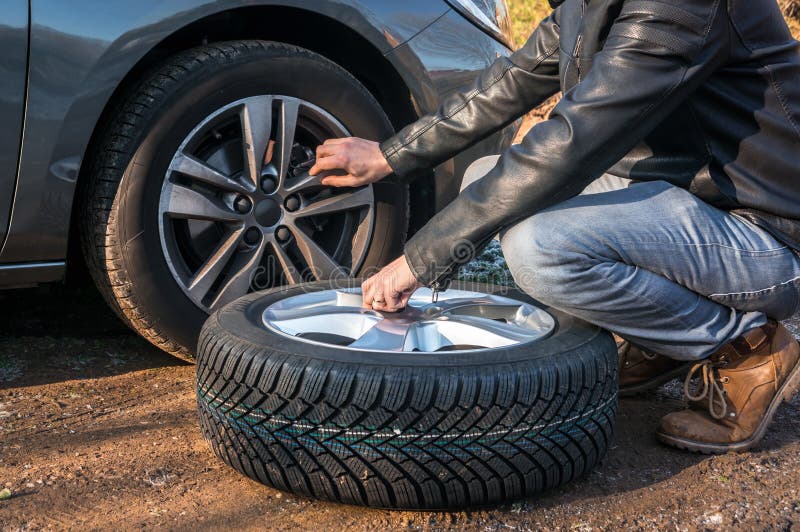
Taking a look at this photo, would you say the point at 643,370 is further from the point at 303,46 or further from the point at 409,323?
the point at 303,46

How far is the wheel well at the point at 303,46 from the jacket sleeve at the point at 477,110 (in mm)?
361

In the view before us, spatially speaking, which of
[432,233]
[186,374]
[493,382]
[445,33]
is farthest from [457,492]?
[445,33]

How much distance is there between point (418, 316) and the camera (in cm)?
217

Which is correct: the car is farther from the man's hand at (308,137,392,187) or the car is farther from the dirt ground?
the dirt ground

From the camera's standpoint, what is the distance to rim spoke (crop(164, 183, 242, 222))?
7.73ft

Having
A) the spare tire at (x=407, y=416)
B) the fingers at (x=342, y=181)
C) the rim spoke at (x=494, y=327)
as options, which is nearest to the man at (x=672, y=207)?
the rim spoke at (x=494, y=327)

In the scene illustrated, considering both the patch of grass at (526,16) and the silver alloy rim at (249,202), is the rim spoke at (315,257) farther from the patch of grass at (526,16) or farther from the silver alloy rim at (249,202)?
the patch of grass at (526,16)

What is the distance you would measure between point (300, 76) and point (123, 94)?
20.3 inches

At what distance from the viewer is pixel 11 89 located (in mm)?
2082

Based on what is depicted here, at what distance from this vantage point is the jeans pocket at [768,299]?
6.48 feet

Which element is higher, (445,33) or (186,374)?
(445,33)

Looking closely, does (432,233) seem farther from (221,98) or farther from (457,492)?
(221,98)

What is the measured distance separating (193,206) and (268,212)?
24 cm

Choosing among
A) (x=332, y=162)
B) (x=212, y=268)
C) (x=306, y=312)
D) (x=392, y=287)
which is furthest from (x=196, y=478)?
(x=332, y=162)
